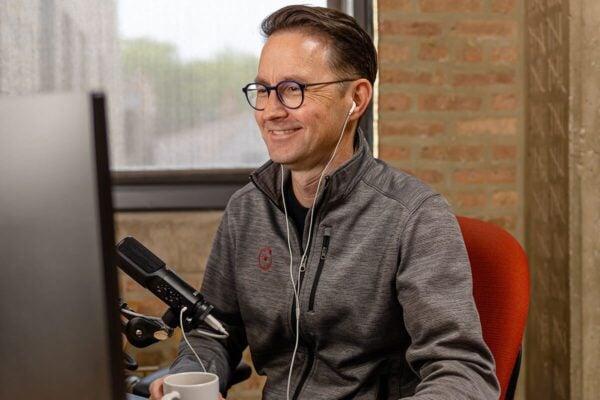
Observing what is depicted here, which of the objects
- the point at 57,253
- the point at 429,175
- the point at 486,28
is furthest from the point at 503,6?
the point at 57,253

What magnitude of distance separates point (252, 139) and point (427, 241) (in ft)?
4.82

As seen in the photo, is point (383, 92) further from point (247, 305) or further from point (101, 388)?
point (101, 388)

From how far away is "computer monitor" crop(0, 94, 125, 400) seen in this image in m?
0.56

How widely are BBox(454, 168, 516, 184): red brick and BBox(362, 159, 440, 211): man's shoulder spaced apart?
1.15 meters

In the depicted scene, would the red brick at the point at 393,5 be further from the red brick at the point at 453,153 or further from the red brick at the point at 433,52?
the red brick at the point at 453,153

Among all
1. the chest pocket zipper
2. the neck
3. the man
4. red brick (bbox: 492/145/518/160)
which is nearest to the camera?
the man

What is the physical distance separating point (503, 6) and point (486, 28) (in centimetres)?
10

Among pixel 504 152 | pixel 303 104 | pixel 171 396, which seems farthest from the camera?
pixel 504 152

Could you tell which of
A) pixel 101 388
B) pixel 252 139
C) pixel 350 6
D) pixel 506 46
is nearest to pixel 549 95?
pixel 506 46

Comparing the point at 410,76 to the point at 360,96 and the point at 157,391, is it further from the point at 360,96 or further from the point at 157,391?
the point at 157,391

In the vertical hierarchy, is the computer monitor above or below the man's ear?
below

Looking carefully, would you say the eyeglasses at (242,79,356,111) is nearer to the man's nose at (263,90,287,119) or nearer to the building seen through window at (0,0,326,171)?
the man's nose at (263,90,287,119)

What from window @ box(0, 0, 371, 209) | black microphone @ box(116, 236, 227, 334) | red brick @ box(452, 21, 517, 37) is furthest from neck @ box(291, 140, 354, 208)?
red brick @ box(452, 21, 517, 37)

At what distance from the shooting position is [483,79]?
2621 millimetres
